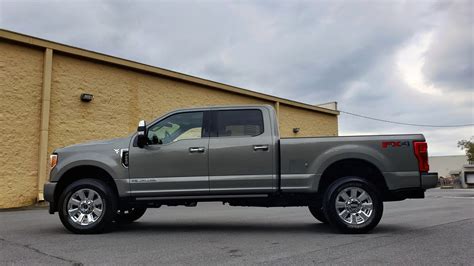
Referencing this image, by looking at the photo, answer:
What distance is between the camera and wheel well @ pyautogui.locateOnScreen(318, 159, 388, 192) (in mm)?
6875

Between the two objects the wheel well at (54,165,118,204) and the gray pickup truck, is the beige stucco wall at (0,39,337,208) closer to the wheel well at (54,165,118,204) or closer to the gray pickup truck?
the wheel well at (54,165,118,204)

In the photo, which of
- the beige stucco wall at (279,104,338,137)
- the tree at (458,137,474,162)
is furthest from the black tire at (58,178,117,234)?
the tree at (458,137,474,162)

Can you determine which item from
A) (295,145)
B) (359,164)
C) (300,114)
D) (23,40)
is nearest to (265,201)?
(295,145)

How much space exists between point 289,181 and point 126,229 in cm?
305

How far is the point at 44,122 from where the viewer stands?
13.2m

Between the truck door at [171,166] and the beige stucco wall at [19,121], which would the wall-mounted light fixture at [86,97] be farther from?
the truck door at [171,166]

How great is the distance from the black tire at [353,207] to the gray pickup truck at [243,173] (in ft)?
0.05

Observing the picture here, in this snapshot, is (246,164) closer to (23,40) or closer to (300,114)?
(23,40)

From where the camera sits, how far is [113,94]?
15.3 meters

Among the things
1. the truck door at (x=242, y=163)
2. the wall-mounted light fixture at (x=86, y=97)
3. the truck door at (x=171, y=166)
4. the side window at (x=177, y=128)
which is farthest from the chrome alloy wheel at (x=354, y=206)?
the wall-mounted light fixture at (x=86, y=97)

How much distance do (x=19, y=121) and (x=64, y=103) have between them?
1566mm

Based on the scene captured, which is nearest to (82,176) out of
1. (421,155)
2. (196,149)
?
(196,149)

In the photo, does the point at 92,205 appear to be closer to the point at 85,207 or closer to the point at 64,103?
the point at 85,207

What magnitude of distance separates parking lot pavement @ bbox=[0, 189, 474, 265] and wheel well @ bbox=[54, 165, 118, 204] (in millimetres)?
743
